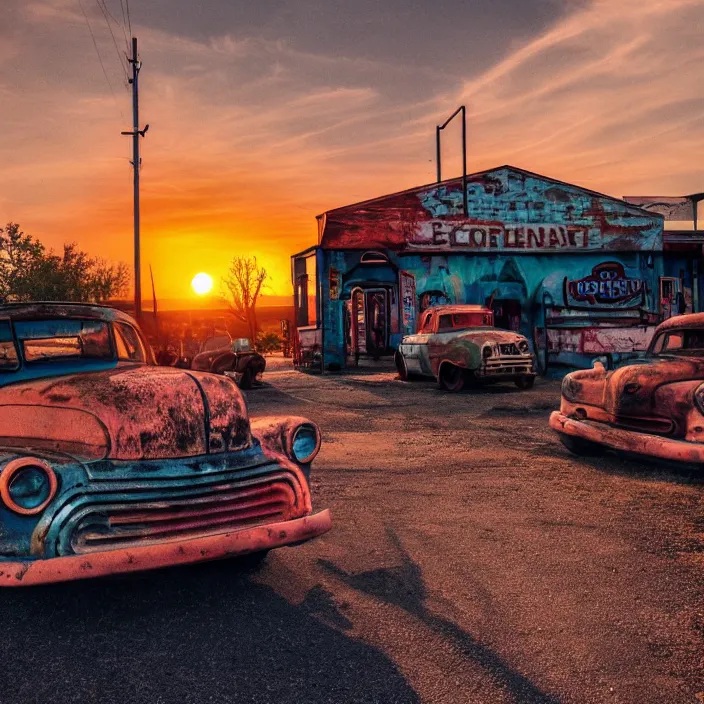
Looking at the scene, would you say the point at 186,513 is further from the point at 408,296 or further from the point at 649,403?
the point at 408,296

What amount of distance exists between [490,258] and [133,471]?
74.5 ft

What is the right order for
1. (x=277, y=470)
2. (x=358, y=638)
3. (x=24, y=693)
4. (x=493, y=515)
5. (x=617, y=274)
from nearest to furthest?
(x=24, y=693) < (x=358, y=638) < (x=277, y=470) < (x=493, y=515) < (x=617, y=274)

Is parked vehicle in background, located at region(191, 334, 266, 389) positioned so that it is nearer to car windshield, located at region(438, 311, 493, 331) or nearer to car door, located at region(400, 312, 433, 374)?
car door, located at region(400, 312, 433, 374)

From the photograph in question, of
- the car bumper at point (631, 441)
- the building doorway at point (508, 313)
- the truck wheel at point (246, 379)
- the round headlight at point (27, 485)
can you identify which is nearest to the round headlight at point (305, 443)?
the round headlight at point (27, 485)

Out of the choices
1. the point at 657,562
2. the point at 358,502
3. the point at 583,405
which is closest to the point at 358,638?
the point at 657,562

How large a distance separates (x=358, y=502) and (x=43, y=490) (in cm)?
297

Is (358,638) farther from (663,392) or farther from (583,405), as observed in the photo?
(583,405)

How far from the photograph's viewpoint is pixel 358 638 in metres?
3.20

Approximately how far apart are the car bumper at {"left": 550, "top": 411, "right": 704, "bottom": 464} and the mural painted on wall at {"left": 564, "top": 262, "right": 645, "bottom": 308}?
1890 centimetres

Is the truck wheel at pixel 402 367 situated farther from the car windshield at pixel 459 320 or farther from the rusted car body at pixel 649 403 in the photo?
the rusted car body at pixel 649 403

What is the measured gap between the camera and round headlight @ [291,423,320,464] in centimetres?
421

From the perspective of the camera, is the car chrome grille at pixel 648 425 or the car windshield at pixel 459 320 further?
the car windshield at pixel 459 320

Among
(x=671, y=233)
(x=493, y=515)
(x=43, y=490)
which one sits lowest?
(x=493, y=515)

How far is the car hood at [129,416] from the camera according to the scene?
356cm
